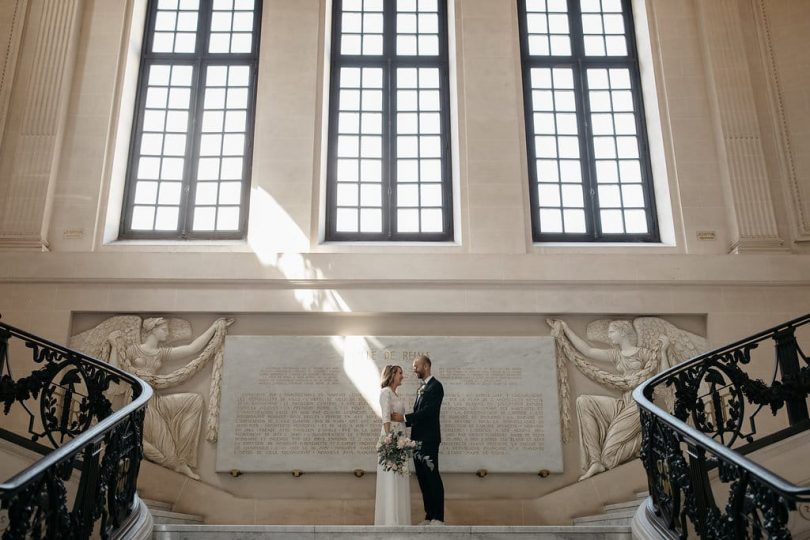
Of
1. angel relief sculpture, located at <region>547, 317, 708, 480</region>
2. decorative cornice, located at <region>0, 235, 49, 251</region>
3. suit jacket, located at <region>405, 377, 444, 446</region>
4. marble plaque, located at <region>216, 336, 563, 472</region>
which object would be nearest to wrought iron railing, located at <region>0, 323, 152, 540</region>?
marble plaque, located at <region>216, 336, 563, 472</region>

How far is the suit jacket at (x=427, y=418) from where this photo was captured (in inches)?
336

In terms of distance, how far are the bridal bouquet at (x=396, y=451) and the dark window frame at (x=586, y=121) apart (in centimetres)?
436

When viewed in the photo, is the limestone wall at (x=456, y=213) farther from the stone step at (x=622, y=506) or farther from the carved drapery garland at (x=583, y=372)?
the stone step at (x=622, y=506)

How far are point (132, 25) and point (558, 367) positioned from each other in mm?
8080

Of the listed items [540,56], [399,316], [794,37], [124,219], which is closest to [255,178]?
[124,219]

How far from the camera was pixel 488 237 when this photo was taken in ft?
36.1

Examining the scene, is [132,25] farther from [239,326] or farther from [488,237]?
[488,237]

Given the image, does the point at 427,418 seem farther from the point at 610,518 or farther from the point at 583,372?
the point at 583,372

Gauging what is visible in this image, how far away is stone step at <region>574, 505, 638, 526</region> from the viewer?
8.49m

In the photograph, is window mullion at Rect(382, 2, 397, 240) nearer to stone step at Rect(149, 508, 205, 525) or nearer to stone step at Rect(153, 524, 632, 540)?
stone step at Rect(149, 508, 205, 525)

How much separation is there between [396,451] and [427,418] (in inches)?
22.2

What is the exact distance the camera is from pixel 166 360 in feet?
34.0

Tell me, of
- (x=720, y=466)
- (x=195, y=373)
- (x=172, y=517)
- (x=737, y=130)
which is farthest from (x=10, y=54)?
(x=720, y=466)

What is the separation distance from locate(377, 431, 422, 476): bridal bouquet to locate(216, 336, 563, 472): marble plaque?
5.63 ft
